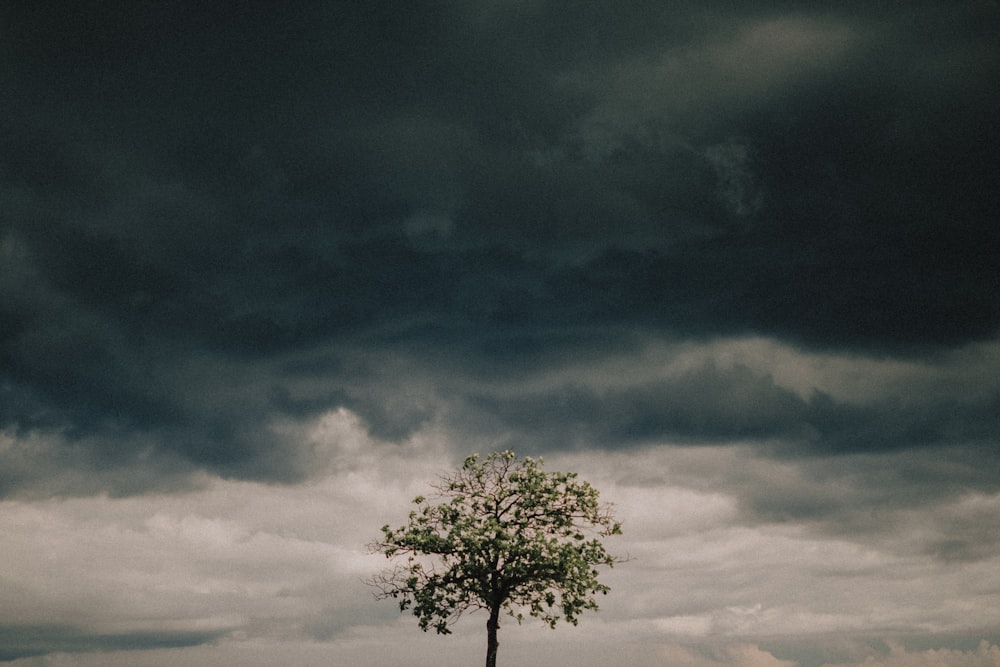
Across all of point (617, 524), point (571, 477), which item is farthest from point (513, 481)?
point (617, 524)

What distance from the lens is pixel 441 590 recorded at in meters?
60.6

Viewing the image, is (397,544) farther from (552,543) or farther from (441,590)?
(552,543)

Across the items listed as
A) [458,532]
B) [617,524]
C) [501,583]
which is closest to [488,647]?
[501,583]

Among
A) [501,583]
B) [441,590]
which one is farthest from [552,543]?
[441,590]

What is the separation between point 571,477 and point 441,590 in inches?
470

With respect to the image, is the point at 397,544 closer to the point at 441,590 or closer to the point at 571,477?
the point at 441,590

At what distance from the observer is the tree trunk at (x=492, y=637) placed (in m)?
57.5

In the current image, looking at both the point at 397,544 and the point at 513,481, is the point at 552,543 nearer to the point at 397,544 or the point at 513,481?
the point at 513,481

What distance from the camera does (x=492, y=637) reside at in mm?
58531

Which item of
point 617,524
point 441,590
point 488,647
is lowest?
point 488,647

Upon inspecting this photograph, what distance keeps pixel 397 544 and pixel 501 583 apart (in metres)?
7.58

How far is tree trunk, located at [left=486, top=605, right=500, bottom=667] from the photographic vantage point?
5747 centimetres

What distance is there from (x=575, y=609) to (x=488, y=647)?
Result: 6.69 meters

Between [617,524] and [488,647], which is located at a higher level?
[617,524]
